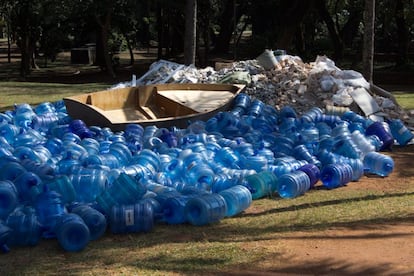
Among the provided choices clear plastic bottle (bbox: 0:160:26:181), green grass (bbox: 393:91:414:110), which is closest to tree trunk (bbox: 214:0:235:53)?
green grass (bbox: 393:91:414:110)

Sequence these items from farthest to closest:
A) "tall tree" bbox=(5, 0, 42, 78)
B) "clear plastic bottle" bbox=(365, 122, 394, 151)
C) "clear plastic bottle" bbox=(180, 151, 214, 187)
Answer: "tall tree" bbox=(5, 0, 42, 78)
"clear plastic bottle" bbox=(365, 122, 394, 151)
"clear plastic bottle" bbox=(180, 151, 214, 187)

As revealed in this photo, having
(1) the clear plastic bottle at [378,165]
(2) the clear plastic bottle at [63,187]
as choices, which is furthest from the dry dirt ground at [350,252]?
(2) the clear plastic bottle at [63,187]

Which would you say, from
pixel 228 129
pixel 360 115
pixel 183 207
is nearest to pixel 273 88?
pixel 360 115

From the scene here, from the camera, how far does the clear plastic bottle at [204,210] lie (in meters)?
6.18

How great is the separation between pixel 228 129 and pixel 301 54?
25.8m

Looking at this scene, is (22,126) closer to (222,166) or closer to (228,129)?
(228,129)

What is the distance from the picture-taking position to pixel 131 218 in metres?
5.95

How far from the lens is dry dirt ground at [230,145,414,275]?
4.98 m

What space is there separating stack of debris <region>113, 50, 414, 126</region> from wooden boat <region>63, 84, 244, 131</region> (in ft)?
2.78

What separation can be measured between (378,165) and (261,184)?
7.02 ft

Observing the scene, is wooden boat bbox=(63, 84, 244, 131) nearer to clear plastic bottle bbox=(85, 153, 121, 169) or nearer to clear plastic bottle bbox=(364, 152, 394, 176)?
clear plastic bottle bbox=(85, 153, 121, 169)

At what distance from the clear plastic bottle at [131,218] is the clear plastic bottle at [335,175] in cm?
270

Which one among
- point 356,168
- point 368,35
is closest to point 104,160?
point 356,168

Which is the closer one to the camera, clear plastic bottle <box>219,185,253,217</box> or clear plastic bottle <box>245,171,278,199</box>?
clear plastic bottle <box>219,185,253,217</box>
